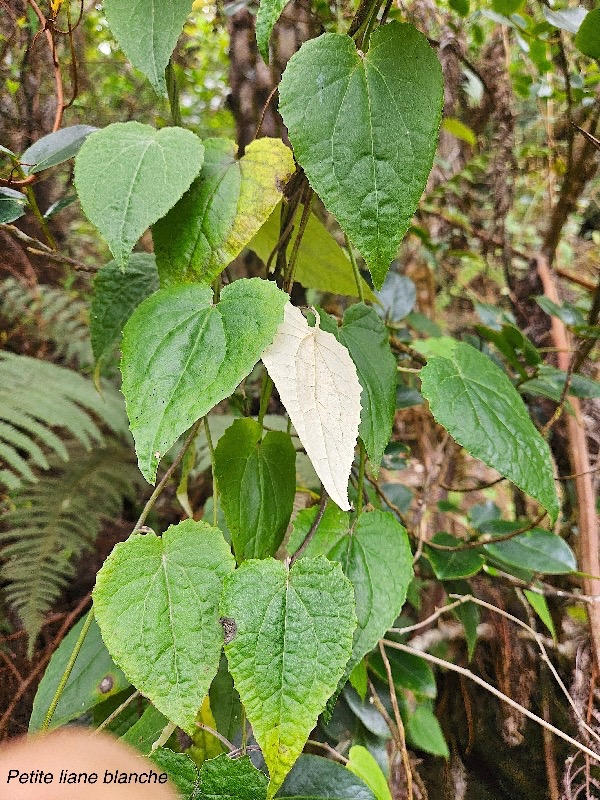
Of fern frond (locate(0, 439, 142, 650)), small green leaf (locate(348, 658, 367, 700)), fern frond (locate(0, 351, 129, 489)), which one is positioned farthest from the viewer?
fern frond (locate(0, 351, 129, 489))

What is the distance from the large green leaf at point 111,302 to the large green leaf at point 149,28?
208mm

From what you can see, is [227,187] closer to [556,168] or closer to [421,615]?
[421,615]

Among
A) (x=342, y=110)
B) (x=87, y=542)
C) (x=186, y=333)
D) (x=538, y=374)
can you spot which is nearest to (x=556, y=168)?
(x=538, y=374)

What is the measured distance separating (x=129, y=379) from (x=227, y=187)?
205 millimetres

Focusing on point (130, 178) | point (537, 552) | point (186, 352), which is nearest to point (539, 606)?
point (537, 552)

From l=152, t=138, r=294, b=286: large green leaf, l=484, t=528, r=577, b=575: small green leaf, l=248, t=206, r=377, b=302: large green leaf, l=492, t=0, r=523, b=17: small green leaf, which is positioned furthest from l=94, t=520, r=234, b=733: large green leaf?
l=492, t=0, r=523, b=17: small green leaf

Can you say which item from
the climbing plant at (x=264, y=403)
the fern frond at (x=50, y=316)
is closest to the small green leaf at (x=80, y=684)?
the climbing plant at (x=264, y=403)

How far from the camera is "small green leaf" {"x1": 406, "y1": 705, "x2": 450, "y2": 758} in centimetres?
75

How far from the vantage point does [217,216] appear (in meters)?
0.47

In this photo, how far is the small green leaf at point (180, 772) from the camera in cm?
38

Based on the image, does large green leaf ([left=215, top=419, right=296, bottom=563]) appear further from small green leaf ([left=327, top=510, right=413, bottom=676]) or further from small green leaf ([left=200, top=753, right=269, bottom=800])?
small green leaf ([left=200, top=753, right=269, bottom=800])

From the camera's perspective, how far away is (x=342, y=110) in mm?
417

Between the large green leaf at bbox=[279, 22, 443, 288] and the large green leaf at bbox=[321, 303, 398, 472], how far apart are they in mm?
130

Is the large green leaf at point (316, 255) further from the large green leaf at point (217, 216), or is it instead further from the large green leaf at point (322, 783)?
the large green leaf at point (322, 783)
